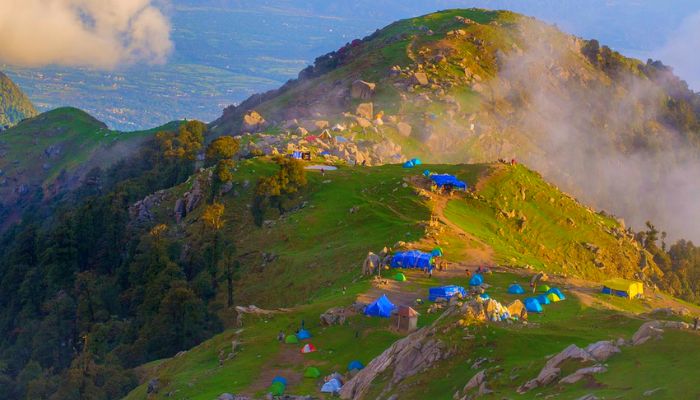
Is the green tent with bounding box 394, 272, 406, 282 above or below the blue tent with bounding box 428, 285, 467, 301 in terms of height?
above

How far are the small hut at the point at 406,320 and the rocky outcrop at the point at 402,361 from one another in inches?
307

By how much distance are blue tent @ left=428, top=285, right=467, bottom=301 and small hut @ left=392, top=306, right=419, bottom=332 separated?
6.52 m

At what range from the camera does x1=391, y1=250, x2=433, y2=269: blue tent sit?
206 ft

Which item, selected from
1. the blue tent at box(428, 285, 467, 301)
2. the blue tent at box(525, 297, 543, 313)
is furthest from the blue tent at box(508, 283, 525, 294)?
the blue tent at box(428, 285, 467, 301)

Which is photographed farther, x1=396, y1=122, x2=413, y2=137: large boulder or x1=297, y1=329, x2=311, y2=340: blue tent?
x1=396, y1=122, x2=413, y2=137: large boulder

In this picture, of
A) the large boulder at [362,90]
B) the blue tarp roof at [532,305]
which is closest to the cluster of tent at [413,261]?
the blue tarp roof at [532,305]

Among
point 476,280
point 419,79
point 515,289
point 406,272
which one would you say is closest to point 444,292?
point 476,280

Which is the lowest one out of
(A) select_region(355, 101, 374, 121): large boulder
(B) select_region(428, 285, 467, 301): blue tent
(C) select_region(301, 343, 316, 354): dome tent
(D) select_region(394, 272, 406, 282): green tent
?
(C) select_region(301, 343, 316, 354): dome tent

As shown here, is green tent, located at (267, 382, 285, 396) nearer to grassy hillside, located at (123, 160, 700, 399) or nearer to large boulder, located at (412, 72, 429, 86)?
grassy hillside, located at (123, 160, 700, 399)

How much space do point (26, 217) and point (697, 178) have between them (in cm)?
11341

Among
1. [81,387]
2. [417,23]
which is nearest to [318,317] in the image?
[81,387]

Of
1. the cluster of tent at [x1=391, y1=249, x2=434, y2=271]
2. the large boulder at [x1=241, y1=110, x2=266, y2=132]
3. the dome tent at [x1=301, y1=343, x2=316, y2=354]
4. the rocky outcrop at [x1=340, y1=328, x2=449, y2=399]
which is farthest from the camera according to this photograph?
the large boulder at [x1=241, y1=110, x2=266, y2=132]

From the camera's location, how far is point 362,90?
131 meters

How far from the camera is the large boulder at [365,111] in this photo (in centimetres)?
12131
